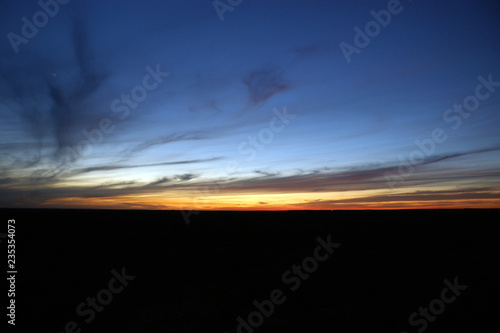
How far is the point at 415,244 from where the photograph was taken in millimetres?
16922

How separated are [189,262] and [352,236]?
43.6 feet
